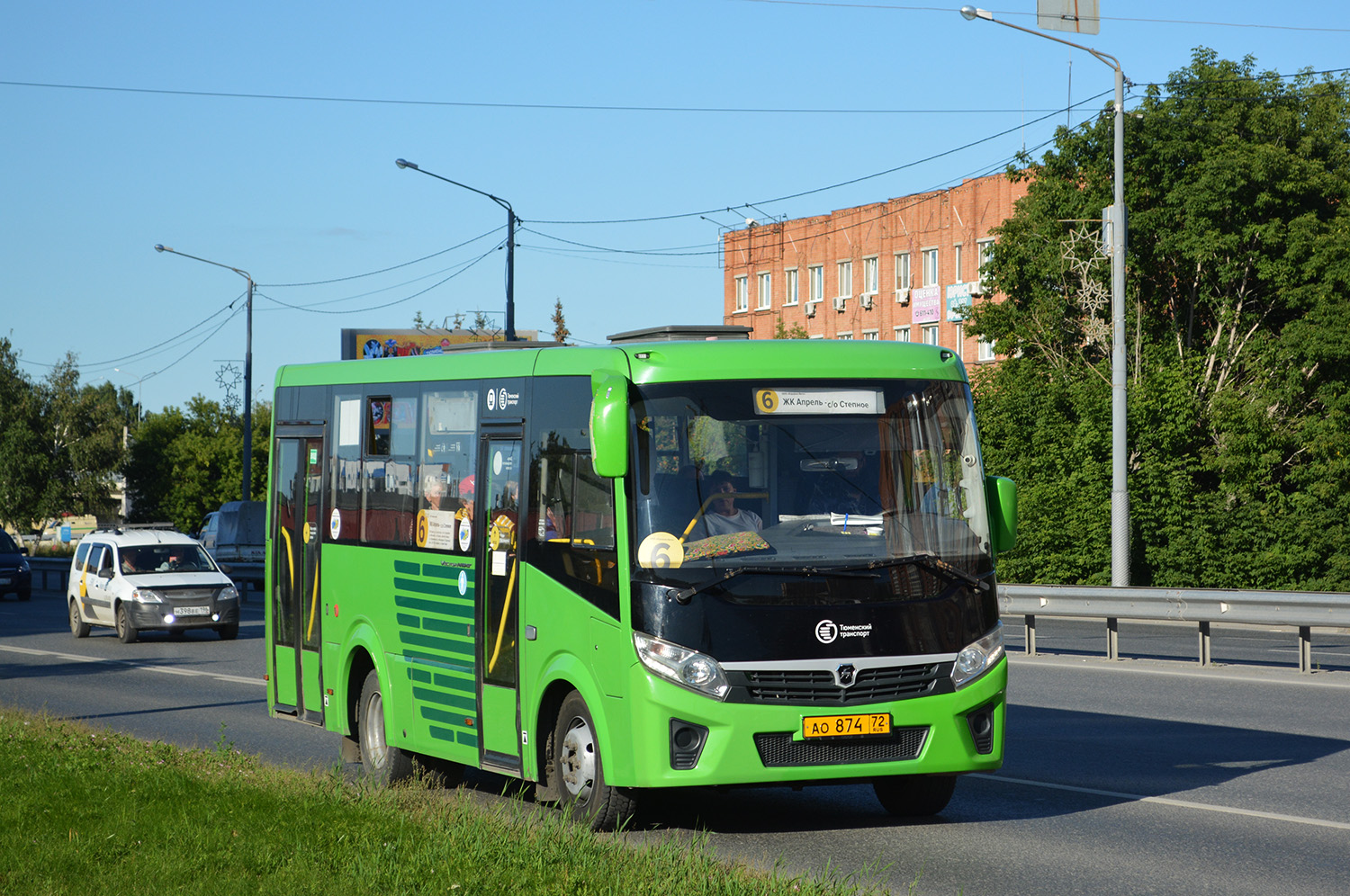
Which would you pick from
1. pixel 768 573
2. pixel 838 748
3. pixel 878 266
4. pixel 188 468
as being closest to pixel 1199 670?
pixel 838 748

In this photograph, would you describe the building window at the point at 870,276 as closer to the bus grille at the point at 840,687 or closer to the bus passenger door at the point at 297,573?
the bus passenger door at the point at 297,573

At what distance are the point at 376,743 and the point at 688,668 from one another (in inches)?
139

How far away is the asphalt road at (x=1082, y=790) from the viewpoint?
306 inches

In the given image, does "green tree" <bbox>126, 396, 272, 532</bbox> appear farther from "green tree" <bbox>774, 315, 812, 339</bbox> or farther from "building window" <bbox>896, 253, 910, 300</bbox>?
"building window" <bbox>896, 253, 910, 300</bbox>

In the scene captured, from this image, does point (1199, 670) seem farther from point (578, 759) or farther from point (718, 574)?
point (718, 574)

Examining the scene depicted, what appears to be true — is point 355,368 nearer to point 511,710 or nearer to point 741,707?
point 511,710

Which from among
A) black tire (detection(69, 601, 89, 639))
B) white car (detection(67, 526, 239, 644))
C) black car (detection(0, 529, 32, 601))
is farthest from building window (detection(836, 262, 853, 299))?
black tire (detection(69, 601, 89, 639))

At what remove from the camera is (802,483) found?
858 centimetres

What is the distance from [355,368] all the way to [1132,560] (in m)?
27.8

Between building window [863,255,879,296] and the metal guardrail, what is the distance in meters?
44.0

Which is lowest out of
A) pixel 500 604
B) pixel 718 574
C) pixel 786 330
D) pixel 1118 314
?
pixel 500 604

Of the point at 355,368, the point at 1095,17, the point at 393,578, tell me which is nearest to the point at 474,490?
the point at 393,578

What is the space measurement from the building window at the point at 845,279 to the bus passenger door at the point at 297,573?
53957mm

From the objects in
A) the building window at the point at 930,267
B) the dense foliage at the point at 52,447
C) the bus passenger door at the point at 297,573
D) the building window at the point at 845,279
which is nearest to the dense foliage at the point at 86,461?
the dense foliage at the point at 52,447
